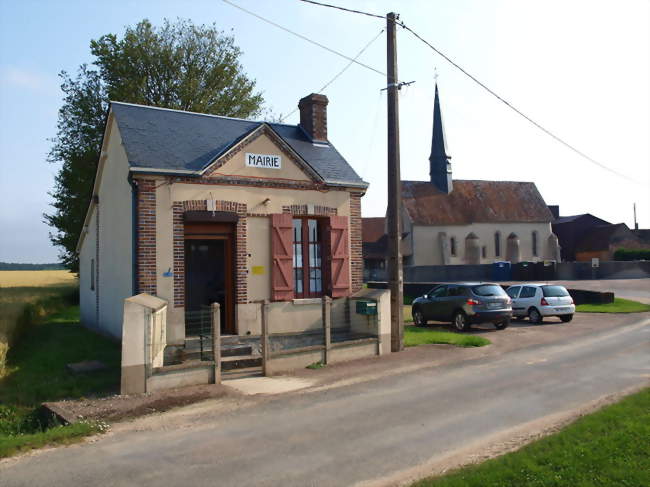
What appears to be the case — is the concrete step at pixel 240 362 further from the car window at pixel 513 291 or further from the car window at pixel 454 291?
the car window at pixel 513 291

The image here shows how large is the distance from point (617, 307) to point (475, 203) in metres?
42.7

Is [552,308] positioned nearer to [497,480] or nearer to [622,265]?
[497,480]

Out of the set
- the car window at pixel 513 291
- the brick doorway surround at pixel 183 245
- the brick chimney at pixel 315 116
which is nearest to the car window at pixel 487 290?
the car window at pixel 513 291

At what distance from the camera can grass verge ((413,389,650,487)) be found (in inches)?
200

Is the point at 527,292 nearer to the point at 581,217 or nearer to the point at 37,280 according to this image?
the point at 37,280

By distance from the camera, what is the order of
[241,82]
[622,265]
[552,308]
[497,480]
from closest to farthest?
1. [497,480]
2. [552,308]
3. [241,82]
4. [622,265]

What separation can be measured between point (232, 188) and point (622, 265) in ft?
133

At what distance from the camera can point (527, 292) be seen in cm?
2155

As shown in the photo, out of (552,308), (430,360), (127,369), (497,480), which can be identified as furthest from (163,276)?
(552,308)

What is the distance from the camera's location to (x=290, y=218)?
14266 mm

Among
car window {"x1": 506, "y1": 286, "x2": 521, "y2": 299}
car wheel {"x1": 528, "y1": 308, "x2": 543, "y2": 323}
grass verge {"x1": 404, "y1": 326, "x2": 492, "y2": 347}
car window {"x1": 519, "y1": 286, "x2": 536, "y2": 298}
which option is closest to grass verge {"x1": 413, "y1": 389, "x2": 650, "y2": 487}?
grass verge {"x1": 404, "y1": 326, "x2": 492, "y2": 347}

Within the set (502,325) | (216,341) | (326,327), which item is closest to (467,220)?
(502,325)

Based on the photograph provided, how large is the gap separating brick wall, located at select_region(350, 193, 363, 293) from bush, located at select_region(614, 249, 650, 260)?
4514 centimetres

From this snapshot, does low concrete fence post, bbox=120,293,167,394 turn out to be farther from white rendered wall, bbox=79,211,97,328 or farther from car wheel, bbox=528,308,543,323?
car wheel, bbox=528,308,543,323
